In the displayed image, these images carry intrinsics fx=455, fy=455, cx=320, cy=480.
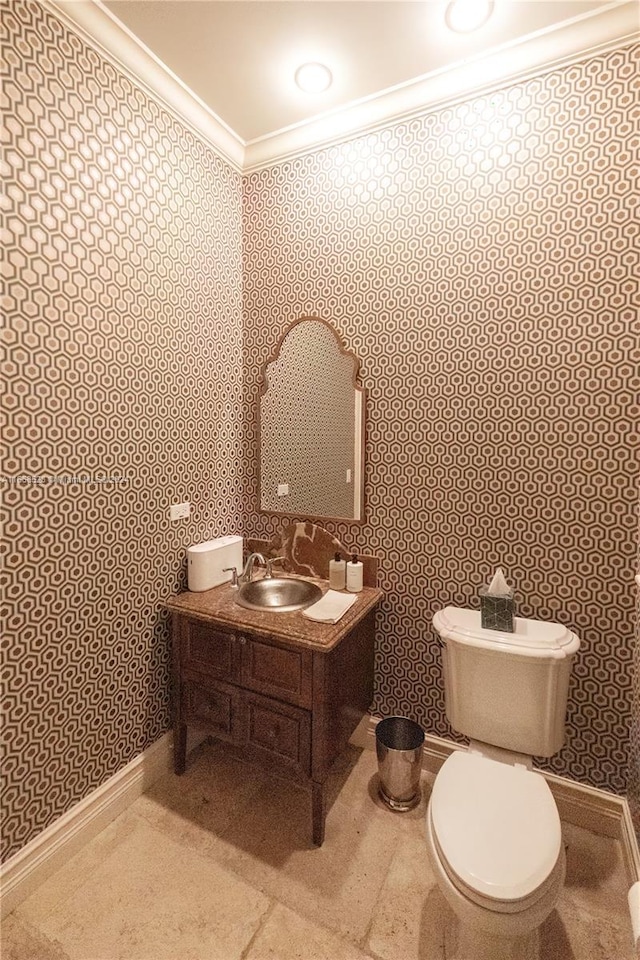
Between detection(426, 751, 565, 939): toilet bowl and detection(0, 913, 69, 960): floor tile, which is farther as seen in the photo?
detection(0, 913, 69, 960): floor tile

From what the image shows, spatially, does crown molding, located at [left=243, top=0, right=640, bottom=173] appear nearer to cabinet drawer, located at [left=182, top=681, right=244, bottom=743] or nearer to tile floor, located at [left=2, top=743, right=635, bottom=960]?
cabinet drawer, located at [left=182, top=681, right=244, bottom=743]

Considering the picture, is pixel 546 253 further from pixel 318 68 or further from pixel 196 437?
pixel 196 437

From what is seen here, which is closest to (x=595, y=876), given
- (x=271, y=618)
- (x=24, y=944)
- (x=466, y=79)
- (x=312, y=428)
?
(x=271, y=618)

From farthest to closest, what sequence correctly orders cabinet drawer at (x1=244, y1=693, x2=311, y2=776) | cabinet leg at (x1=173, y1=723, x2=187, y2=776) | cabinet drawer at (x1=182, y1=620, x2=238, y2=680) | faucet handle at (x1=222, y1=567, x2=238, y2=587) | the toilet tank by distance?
faucet handle at (x1=222, y1=567, x2=238, y2=587)
cabinet leg at (x1=173, y1=723, x2=187, y2=776)
cabinet drawer at (x1=182, y1=620, x2=238, y2=680)
cabinet drawer at (x1=244, y1=693, x2=311, y2=776)
the toilet tank

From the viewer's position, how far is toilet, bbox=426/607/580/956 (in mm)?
1075

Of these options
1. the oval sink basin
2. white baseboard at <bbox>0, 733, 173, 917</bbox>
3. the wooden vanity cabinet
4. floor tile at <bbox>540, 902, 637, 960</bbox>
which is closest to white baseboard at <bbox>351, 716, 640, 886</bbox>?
floor tile at <bbox>540, 902, 637, 960</bbox>

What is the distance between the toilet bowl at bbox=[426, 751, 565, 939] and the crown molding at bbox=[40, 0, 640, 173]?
2379 millimetres

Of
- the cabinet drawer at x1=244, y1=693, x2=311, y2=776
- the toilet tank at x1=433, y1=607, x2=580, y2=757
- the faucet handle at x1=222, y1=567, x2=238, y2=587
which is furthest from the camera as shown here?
the faucet handle at x1=222, y1=567, x2=238, y2=587

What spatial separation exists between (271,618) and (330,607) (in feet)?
0.80

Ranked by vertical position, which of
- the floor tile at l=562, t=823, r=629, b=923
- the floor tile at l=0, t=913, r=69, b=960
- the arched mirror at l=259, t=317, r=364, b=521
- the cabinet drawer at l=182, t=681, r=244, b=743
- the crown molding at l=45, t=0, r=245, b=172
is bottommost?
the floor tile at l=0, t=913, r=69, b=960

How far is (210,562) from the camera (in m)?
1.98

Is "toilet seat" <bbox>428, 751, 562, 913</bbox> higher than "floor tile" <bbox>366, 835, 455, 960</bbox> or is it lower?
higher

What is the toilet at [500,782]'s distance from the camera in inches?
42.3

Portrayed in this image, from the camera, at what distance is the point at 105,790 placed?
1.71 meters
